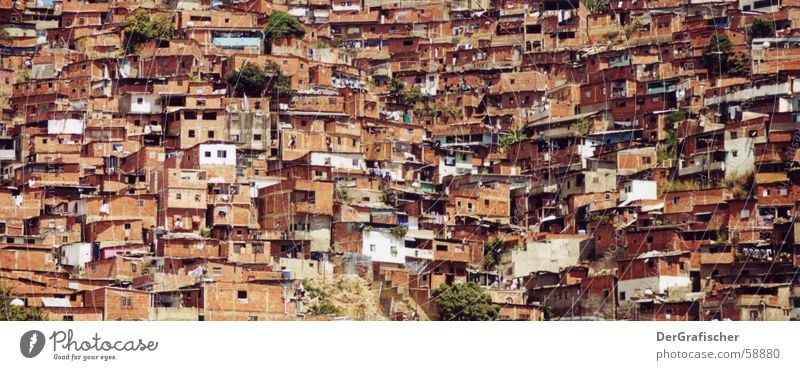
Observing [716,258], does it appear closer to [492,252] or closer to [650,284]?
[650,284]

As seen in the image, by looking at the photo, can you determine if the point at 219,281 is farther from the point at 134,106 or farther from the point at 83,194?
the point at 134,106

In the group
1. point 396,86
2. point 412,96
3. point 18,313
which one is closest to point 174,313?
point 18,313

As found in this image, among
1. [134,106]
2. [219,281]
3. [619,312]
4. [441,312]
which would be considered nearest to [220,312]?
[219,281]

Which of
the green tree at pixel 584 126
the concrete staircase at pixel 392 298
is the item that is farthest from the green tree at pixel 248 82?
the concrete staircase at pixel 392 298

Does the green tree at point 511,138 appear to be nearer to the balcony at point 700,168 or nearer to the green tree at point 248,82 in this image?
the green tree at point 248,82

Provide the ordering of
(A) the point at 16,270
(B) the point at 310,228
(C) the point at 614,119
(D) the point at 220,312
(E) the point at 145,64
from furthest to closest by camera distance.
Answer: (E) the point at 145,64
(C) the point at 614,119
(B) the point at 310,228
(A) the point at 16,270
(D) the point at 220,312

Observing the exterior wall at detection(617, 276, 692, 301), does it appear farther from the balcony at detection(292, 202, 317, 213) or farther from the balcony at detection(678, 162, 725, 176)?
the balcony at detection(292, 202, 317, 213)
